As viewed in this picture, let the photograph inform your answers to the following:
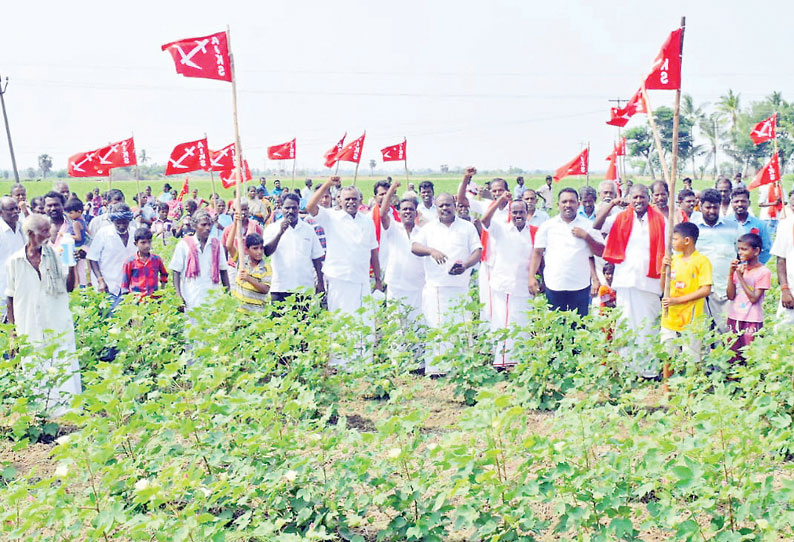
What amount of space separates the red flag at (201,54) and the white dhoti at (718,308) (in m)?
4.94

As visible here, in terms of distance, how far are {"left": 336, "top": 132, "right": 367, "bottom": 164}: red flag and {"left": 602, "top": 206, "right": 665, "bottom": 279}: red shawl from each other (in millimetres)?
6487

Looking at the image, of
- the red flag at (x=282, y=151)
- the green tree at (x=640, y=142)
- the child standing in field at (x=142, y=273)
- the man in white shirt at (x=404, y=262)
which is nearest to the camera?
the child standing in field at (x=142, y=273)

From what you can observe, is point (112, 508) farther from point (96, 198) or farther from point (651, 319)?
point (96, 198)

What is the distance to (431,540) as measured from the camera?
3.47 meters

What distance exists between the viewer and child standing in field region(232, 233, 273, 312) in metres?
7.35

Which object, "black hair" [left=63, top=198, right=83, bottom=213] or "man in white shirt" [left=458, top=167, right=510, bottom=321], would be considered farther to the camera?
"black hair" [left=63, top=198, right=83, bottom=213]

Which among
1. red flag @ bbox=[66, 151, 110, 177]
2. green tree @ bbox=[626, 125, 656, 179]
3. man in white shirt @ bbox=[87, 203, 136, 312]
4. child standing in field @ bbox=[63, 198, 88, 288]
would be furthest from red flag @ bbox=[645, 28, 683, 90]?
green tree @ bbox=[626, 125, 656, 179]

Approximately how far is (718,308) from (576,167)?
299 inches

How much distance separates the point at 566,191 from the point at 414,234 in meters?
1.62

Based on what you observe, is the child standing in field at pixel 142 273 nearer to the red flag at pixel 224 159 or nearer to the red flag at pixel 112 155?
the red flag at pixel 224 159

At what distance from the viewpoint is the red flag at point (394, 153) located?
1416 centimetres

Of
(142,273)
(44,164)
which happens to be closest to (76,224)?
(142,273)

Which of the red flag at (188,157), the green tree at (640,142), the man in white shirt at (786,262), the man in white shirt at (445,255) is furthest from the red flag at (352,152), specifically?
the green tree at (640,142)

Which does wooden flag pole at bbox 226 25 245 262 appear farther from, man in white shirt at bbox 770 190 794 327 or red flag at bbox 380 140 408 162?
red flag at bbox 380 140 408 162
